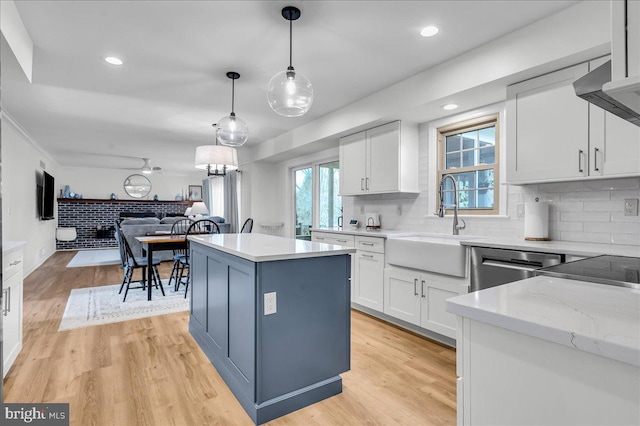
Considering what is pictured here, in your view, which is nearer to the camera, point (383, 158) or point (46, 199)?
point (383, 158)

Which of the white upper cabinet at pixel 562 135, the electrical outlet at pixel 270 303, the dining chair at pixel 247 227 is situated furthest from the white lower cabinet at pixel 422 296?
the dining chair at pixel 247 227

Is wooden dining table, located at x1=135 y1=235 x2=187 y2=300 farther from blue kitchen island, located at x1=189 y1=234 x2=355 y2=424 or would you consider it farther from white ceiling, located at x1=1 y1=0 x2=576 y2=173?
blue kitchen island, located at x1=189 y1=234 x2=355 y2=424

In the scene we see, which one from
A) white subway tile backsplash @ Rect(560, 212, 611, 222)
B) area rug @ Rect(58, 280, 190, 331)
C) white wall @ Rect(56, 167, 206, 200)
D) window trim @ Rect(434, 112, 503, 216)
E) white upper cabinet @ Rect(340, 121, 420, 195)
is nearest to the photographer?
white subway tile backsplash @ Rect(560, 212, 611, 222)

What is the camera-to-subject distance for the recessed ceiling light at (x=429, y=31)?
2.48m

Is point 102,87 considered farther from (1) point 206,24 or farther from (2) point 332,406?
(2) point 332,406

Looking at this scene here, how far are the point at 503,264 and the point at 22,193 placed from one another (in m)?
7.02

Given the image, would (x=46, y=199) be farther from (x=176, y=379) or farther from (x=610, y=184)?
(x=610, y=184)

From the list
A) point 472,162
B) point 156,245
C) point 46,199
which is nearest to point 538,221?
point 472,162

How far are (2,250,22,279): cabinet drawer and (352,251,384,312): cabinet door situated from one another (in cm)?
298

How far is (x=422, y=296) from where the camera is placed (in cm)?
299

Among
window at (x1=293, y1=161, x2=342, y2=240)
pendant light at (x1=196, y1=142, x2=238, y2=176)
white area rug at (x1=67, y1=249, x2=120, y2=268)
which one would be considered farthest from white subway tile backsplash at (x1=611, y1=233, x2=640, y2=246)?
white area rug at (x1=67, y1=249, x2=120, y2=268)

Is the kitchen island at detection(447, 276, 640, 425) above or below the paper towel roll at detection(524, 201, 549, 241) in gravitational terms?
below

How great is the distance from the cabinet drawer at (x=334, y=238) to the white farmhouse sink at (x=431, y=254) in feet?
2.02

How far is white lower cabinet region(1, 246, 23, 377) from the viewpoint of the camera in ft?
7.54
